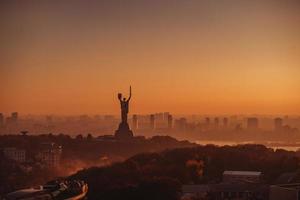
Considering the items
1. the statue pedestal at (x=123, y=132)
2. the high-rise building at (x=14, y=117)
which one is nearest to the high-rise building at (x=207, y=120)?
the statue pedestal at (x=123, y=132)

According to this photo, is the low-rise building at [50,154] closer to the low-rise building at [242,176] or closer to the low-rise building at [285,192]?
the low-rise building at [242,176]

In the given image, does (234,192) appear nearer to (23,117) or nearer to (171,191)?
(171,191)

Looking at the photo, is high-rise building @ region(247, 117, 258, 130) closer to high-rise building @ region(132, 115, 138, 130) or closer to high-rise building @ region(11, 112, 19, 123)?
high-rise building @ region(132, 115, 138, 130)

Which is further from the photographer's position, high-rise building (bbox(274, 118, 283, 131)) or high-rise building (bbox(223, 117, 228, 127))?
high-rise building (bbox(223, 117, 228, 127))

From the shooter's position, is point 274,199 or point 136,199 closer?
point 274,199

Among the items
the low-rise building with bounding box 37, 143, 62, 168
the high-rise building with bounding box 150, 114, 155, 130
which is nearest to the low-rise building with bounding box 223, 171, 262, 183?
the low-rise building with bounding box 37, 143, 62, 168

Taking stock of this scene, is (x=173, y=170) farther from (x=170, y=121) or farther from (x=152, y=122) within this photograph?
Result: (x=170, y=121)

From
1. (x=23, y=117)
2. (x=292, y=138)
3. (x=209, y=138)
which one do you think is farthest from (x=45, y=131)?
(x=292, y=138)

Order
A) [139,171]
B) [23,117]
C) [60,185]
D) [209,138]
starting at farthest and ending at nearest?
[209,138]
[23,117]
[139,171]
[60,185]
